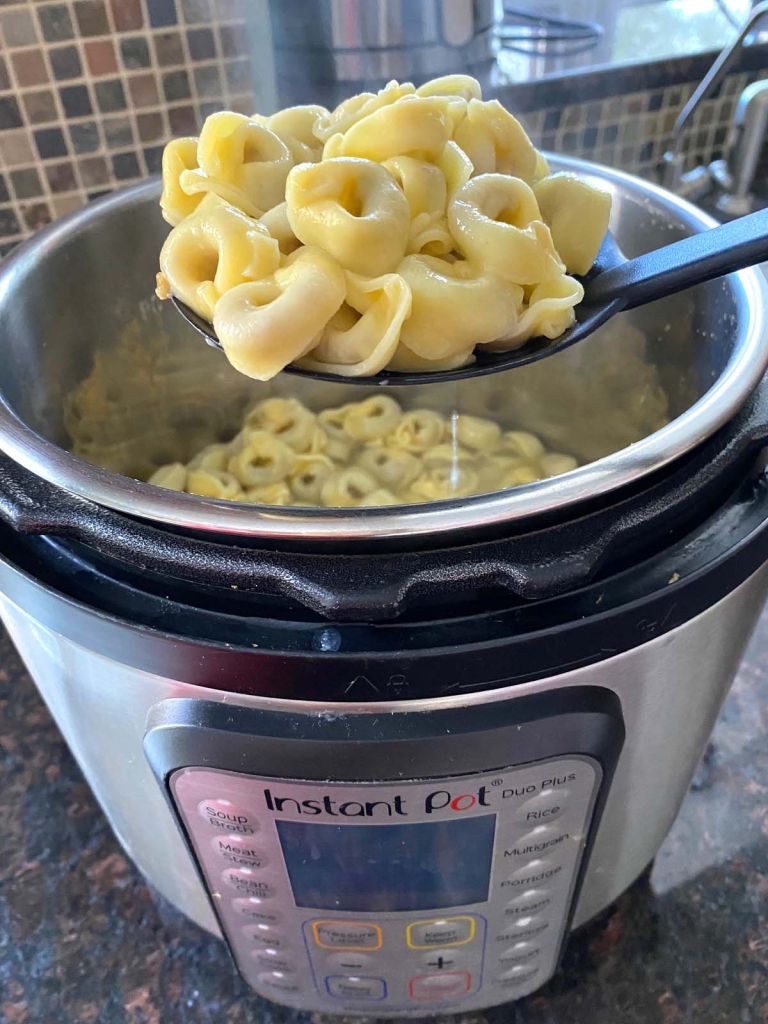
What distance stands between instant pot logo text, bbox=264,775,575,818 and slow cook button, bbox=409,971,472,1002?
0.19 m

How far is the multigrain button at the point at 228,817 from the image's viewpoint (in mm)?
433

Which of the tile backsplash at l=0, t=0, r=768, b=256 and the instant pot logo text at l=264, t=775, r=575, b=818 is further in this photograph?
the tile backsplash at l=0, t=0, r=768, b=256

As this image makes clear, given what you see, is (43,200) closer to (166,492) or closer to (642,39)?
(166,492)

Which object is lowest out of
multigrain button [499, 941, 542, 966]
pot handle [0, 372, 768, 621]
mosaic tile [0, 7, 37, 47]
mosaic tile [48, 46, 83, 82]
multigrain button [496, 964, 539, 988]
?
multigrain button [496, 964, 539, 988]

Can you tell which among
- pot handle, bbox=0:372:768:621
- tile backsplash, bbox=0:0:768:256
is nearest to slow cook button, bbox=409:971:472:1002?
pot handle, bbox=0:372:768:621

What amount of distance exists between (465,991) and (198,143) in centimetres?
60

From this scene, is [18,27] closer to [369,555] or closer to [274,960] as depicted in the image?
[369,555]

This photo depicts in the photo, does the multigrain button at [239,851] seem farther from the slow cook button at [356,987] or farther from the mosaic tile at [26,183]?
the mosaic tile at [26,183]

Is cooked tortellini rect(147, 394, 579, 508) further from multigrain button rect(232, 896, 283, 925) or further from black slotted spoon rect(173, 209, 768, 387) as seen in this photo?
multigrain button rect(232, 896, 283, 925)

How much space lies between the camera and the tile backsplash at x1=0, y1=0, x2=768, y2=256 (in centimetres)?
78

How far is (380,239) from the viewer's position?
0.51m

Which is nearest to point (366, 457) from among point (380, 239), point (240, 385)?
point (240, 385)

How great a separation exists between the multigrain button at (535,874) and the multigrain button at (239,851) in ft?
0.46

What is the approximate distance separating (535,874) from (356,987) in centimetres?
17
